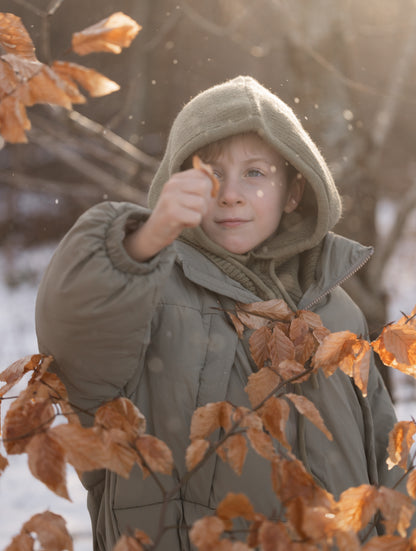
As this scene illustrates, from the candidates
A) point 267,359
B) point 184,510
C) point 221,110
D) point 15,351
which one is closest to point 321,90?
point 221,110

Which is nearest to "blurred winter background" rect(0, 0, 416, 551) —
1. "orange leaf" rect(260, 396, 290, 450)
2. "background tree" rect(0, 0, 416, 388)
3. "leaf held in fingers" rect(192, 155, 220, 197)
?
"background tree" rect(0, 0, 416, 388)

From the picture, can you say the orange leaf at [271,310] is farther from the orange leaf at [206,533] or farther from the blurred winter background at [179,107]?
the blurred winter background at [179,107]

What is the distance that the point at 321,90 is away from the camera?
3350 millimetres

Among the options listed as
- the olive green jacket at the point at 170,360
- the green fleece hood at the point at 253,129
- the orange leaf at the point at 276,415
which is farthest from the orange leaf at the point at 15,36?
the orange leaf at the point at 276,415

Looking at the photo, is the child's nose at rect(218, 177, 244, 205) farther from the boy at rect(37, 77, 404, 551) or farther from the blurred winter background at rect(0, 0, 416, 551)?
the blurred winter background at rect(0, 0, 416, 551)

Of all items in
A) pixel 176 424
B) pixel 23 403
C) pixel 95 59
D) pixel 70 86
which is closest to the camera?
pixel 70 86

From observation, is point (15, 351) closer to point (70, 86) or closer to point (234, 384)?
point (234, 384)

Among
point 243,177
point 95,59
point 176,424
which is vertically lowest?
point 176,424

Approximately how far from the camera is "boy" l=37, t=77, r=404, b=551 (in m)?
1.30

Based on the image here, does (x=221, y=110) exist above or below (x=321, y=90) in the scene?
below

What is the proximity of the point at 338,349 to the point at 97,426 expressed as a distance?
569mm

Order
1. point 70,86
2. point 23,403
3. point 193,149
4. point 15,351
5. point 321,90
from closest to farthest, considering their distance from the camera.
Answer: point 70,86 < point 23,403 < point 193,149 < point 321,90 < point 15,351

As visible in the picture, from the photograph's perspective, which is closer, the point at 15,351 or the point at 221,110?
the point at 221,110

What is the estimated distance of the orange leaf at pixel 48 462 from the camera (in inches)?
44.1
